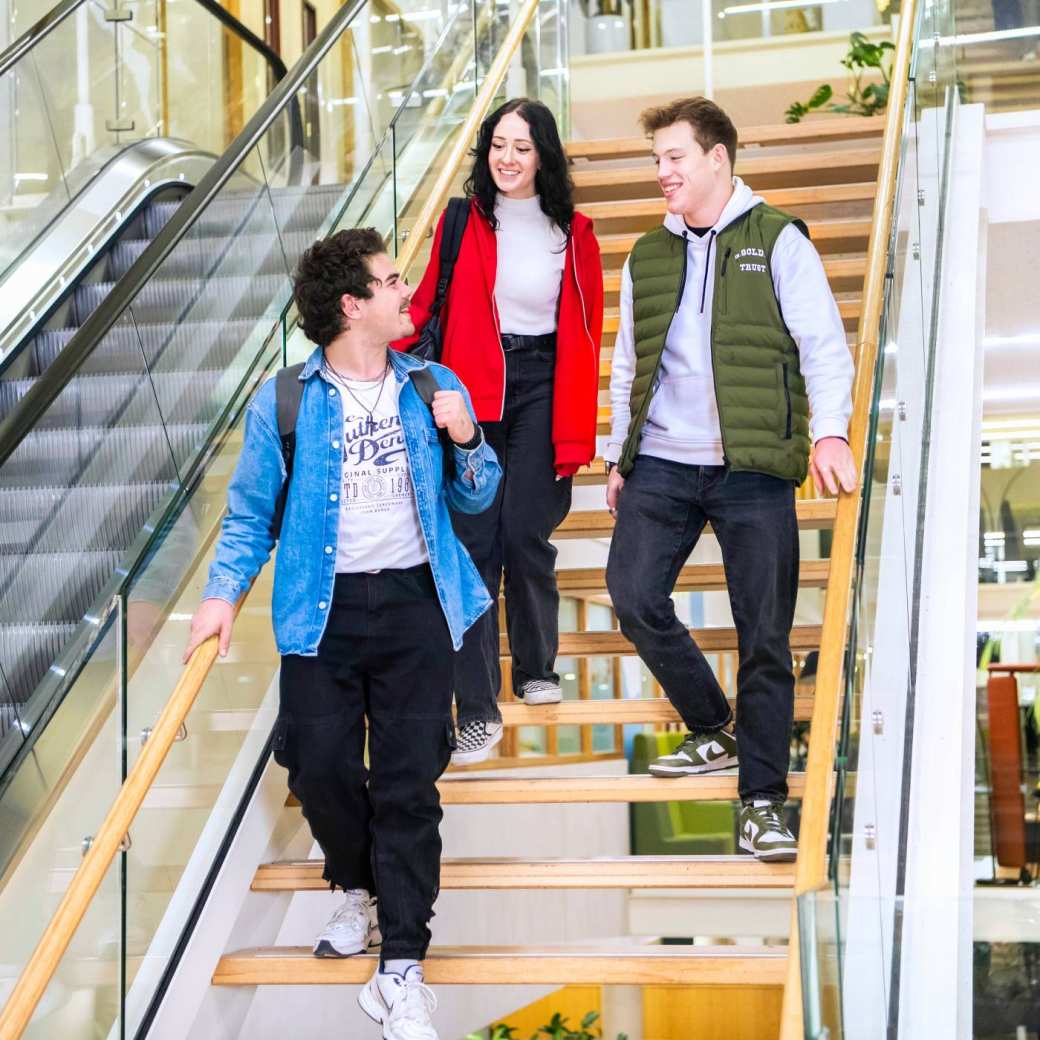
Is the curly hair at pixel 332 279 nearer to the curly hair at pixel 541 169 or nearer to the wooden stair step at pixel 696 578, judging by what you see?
the curly hair at pixel 541 169

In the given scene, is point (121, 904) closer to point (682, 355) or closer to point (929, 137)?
point (682, 355)

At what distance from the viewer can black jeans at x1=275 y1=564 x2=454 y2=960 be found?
324cm

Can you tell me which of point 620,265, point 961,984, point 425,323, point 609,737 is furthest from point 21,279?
point 609,737

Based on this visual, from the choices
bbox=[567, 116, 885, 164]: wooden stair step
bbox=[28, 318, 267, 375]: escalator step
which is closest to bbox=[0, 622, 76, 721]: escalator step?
bbox=[28, 318, 267, 375]: escalator step

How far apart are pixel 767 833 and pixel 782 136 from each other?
517 centimetres

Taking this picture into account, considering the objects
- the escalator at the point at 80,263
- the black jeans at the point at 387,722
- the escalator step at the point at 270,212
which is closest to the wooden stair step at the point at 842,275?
the escalator step at the point at 270,212

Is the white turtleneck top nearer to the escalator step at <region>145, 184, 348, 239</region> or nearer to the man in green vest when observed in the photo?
the man in green vest

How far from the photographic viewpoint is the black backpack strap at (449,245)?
13.3 ft

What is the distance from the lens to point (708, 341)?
3.72 meters

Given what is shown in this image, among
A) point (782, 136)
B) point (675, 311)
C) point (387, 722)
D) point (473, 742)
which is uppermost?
point (782, 136)

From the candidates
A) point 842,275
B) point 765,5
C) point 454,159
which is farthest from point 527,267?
point 765,5

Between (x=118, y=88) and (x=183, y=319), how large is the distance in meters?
3.71

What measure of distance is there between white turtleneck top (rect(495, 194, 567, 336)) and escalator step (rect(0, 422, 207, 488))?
0.92 m

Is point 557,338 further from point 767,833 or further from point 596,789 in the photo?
point 767,833
